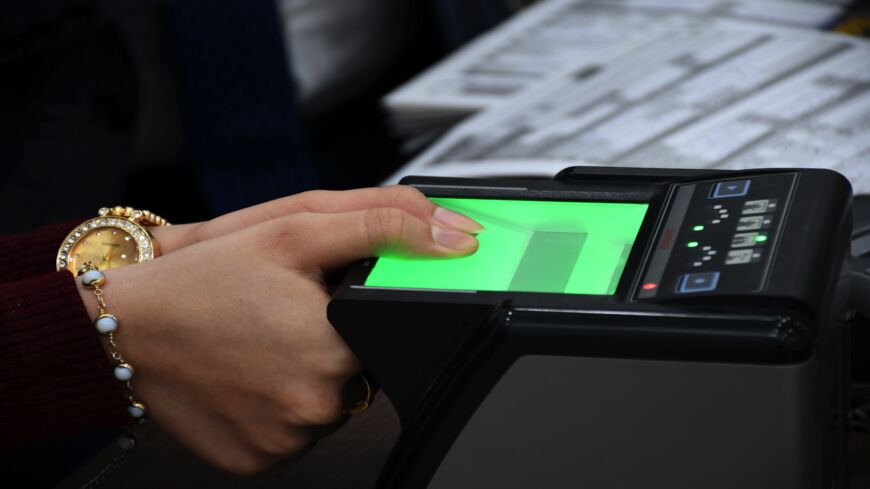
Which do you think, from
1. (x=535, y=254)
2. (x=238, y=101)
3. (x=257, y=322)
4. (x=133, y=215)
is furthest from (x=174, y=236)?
(x=238, y=101)

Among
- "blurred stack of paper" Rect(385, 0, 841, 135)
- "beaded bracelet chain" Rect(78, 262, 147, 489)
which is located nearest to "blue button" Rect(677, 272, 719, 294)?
"beaded bracelet chain" Rect(78, 262, 147, 489)

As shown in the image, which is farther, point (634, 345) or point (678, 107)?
point (678, 107)

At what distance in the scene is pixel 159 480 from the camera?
524 millimetres

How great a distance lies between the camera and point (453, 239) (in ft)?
1.39

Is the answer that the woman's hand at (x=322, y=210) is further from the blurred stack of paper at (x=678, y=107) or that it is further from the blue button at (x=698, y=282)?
the blurred stack of paper at (x=678, y=107)

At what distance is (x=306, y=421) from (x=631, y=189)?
0.55 feet

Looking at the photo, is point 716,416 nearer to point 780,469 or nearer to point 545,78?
point 780,469

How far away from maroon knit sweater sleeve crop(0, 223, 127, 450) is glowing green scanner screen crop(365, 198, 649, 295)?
155 millimetres

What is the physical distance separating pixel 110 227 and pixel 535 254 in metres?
0.25

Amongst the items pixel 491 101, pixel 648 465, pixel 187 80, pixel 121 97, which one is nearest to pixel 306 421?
pixel 648 465

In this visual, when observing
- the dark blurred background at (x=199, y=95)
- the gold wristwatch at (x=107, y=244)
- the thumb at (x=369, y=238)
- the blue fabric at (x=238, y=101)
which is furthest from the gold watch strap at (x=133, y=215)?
the blue fabric at (x=238, y=101)

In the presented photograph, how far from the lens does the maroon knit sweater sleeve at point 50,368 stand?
490 mm

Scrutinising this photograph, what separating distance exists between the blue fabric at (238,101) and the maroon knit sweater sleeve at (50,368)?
684mm

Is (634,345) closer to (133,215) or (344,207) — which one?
(344,207)
